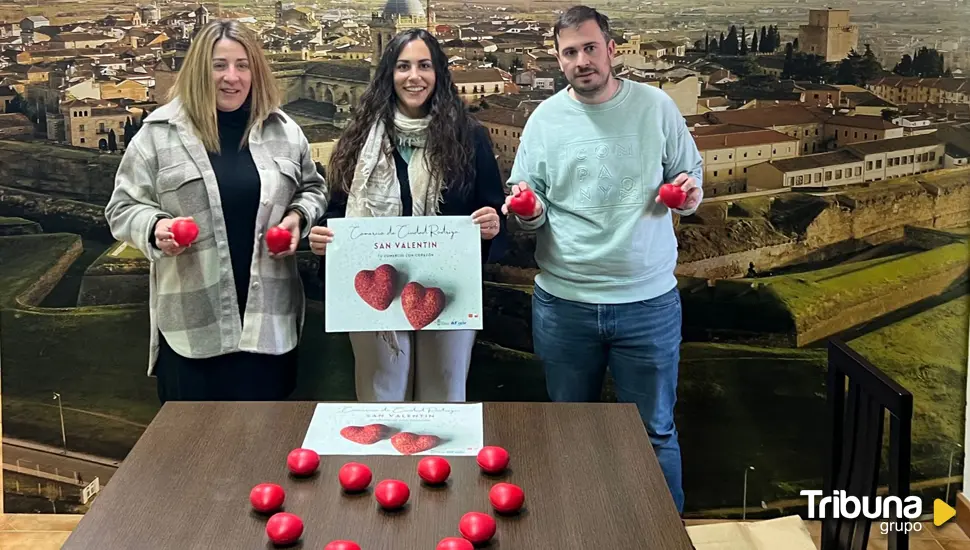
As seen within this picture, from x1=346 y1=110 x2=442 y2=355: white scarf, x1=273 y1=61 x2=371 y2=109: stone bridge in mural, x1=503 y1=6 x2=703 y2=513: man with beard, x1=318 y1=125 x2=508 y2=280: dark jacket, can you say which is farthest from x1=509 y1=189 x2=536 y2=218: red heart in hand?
x1=273 y1=61 x2=371 y2=109: stone bridge in mural

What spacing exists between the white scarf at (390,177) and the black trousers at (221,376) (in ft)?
1.52

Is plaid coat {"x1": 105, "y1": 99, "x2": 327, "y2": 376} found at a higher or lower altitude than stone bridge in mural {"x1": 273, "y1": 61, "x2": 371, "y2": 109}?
lower

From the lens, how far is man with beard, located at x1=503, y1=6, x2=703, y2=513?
2324mm

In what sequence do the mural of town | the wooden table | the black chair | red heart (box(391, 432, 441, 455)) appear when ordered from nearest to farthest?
1. the wooden table
2. the black chair
3. red heart (box(391, 432, 441, 455))
4. the mural of town

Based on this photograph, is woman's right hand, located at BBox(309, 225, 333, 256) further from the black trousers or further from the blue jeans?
the blue jeans

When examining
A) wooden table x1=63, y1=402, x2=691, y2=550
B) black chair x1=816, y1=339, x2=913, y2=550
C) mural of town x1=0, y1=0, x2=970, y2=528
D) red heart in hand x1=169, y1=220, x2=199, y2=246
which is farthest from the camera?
mural of town x1=0, y1=0, x2=970, y2=528

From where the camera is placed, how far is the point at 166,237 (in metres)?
2.17

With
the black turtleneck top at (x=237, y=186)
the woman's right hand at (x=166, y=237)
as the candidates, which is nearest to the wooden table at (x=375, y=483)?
the woman's right hand at (x=166, y=237)

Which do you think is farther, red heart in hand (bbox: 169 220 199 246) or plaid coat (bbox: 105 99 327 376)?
plaid coat (bbox: 105 99 327 376)

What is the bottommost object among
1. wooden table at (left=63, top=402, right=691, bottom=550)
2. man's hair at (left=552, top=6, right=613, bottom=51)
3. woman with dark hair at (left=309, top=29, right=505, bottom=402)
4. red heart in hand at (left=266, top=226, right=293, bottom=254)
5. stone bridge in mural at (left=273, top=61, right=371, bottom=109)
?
wooden table at (left=63, top=402, right=691, bottom=550)

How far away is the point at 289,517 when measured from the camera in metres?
1.36

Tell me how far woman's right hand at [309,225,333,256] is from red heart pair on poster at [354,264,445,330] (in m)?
0.12

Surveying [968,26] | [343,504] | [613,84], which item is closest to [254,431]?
[343,504]

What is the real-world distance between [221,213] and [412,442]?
35.8 inches
